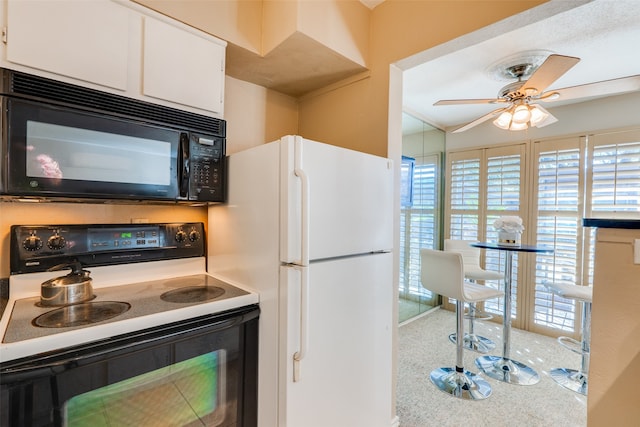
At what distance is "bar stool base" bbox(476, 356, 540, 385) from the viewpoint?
7.64ft

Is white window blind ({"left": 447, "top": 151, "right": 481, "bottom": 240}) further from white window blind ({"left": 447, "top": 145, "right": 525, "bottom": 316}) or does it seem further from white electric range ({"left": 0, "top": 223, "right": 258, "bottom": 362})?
white electric range ({"left": 0, "top": 223, "right": 258, "bottom": 362})

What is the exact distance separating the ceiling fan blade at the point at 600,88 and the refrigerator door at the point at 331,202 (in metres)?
1.41

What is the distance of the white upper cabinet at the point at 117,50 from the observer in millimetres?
1091

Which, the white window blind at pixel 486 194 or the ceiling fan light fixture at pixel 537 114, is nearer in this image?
the ceiling fan light fixture at pixel 537 114

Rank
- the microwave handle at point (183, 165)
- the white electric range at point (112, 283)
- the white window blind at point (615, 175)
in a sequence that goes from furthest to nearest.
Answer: the white window blind at point (615, 175), the microwave handle at point (183, 165), the white electric range at point (112, 283)

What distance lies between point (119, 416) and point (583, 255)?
391 cm

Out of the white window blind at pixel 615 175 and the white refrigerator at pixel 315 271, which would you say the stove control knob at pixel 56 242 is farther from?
the white window blind at pixel 615 175

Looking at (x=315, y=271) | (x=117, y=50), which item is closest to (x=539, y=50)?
(x=315, y=271)

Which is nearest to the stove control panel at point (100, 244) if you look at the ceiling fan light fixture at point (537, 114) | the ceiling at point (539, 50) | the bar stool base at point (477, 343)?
the ceiling at point (539, 50)

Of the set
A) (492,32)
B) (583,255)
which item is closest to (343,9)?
(492,32)

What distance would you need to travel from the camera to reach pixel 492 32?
1.43 m

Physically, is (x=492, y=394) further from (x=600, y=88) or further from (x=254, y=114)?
(x=254, y=114)

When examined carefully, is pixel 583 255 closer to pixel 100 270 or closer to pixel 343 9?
pixel 343 9

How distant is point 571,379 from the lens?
234 centimetres
